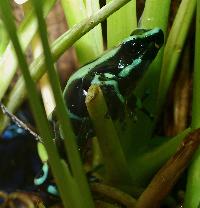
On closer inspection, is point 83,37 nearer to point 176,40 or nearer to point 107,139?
point 176,40

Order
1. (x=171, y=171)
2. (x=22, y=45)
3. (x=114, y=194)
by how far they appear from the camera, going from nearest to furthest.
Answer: (x=171, y=171) → (x=114, y=194) → (x=22, y=45)

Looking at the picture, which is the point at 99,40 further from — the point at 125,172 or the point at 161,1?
the point at 125,172

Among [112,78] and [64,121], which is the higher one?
[64,121]

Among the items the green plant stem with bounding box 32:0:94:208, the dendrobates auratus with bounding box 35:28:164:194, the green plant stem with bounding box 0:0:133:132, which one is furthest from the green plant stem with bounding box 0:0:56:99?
the green plant stem with bounding box 32:0:94:208

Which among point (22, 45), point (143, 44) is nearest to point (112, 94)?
point (143, 44)

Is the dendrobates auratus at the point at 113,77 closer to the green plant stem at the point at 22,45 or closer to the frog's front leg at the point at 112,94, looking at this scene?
the frog's front leg at the point at 112,94

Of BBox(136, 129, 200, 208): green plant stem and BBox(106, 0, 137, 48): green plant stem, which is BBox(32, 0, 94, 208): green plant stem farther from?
BBox(106, 0, 137, 48): green plant stem
